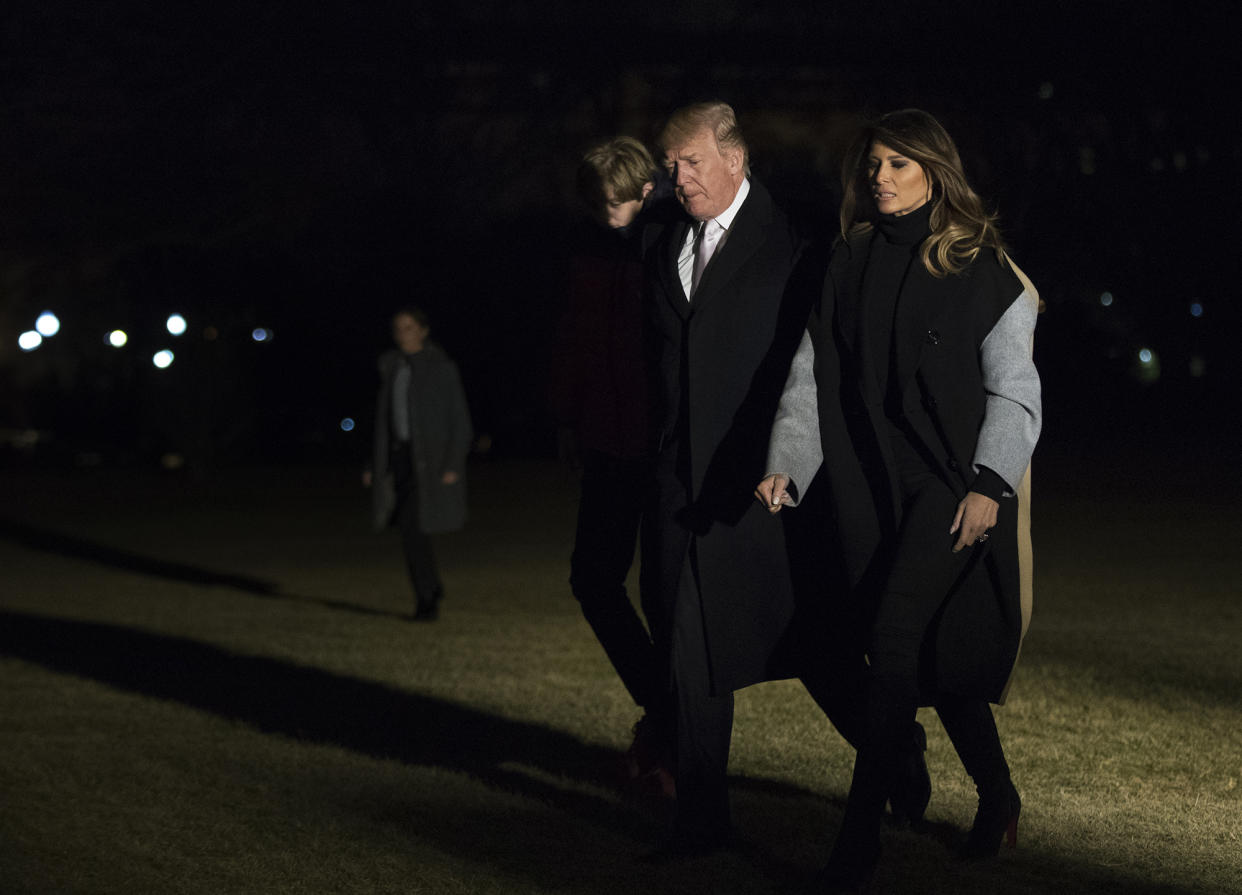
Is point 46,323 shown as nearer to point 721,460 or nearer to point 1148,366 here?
point 1148,366

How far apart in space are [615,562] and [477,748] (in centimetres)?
141

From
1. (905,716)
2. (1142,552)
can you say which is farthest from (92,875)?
(1142,552)

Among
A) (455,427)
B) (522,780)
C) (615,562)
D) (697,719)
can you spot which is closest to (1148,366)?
(455,427)

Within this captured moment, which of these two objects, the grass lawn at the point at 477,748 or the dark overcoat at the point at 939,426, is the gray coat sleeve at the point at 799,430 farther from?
the grass lawn at the point at 477,748

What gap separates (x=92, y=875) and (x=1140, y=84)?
69.8 ft

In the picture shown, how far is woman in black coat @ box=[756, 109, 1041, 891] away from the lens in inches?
178

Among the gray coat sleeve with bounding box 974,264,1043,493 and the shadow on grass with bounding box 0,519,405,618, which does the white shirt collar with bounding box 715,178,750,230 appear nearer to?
the gray coat sleeve with bounding box 974,264,1043,493

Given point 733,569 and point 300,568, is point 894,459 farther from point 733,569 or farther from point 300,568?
point 300,568

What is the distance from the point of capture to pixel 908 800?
5254 mm

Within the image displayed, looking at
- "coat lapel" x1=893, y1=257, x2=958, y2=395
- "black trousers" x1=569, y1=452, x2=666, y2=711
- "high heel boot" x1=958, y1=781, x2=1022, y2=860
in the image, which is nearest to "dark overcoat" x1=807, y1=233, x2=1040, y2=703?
"coat lapel" x1=893, y1=257, x2=958, y2=395

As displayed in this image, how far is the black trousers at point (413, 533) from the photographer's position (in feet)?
35.6

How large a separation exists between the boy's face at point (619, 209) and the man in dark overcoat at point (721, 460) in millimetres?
677

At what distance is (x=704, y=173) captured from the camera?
4.94 meters

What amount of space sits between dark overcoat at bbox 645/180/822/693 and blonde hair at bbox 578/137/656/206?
27.3 inches
